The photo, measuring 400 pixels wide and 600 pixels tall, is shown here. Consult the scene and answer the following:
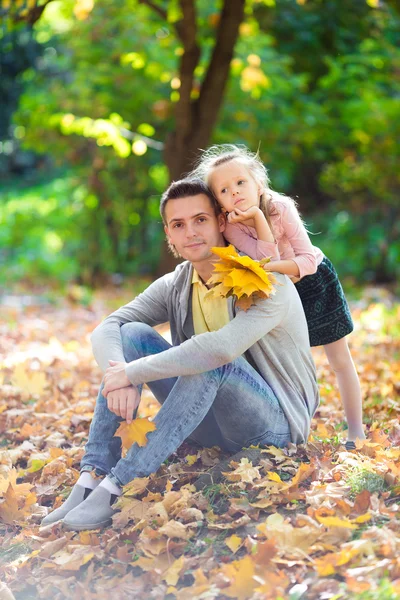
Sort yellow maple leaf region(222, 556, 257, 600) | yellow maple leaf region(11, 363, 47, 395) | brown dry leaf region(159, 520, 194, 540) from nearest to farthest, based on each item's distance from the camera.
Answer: yellow maple leaf region(222, 556, 257, 600), brown dry leaf region(159, 520, 194, 540), yellow maple leaf region(11, 363, 47, 395)

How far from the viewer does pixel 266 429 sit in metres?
3.07

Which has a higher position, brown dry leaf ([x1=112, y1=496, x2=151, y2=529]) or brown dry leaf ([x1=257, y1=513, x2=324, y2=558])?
brown dry leaf ([x1=257, y1=513, x2=324, y2=558])

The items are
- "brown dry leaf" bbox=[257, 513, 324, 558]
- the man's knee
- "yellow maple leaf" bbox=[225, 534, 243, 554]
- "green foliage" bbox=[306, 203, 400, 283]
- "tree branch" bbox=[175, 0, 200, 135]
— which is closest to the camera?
"brown dry leaf" bbox=[257, 513, 324, 558]

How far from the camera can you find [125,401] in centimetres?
289

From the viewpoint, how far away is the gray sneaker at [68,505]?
2941 mm

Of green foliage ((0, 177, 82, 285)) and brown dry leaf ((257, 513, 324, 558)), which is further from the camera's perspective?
green foliage ((0, 177, 82, 285))

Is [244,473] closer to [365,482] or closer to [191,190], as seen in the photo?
[365,482]

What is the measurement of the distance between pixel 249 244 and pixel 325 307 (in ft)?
1.92

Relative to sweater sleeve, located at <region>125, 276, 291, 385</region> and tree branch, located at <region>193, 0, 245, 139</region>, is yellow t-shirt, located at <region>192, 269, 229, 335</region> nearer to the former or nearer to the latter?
sweater sleeve, located at <region>125, 276, 291, 385</region>

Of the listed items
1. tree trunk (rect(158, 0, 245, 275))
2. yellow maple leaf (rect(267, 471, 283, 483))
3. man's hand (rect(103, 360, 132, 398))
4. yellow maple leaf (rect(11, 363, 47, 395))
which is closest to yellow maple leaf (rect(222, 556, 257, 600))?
yellow maple leaf (rect(267, 471, 283, 483))

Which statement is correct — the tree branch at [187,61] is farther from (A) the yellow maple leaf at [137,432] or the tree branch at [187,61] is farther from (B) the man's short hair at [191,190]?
(A) the yellow maple leaf at [137,432]


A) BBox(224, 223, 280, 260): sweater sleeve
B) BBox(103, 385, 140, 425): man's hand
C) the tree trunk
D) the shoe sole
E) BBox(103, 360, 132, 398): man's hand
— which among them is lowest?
the shoe sole

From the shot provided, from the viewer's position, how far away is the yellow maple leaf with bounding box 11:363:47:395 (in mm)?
4853

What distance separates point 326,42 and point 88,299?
541 centimetres
